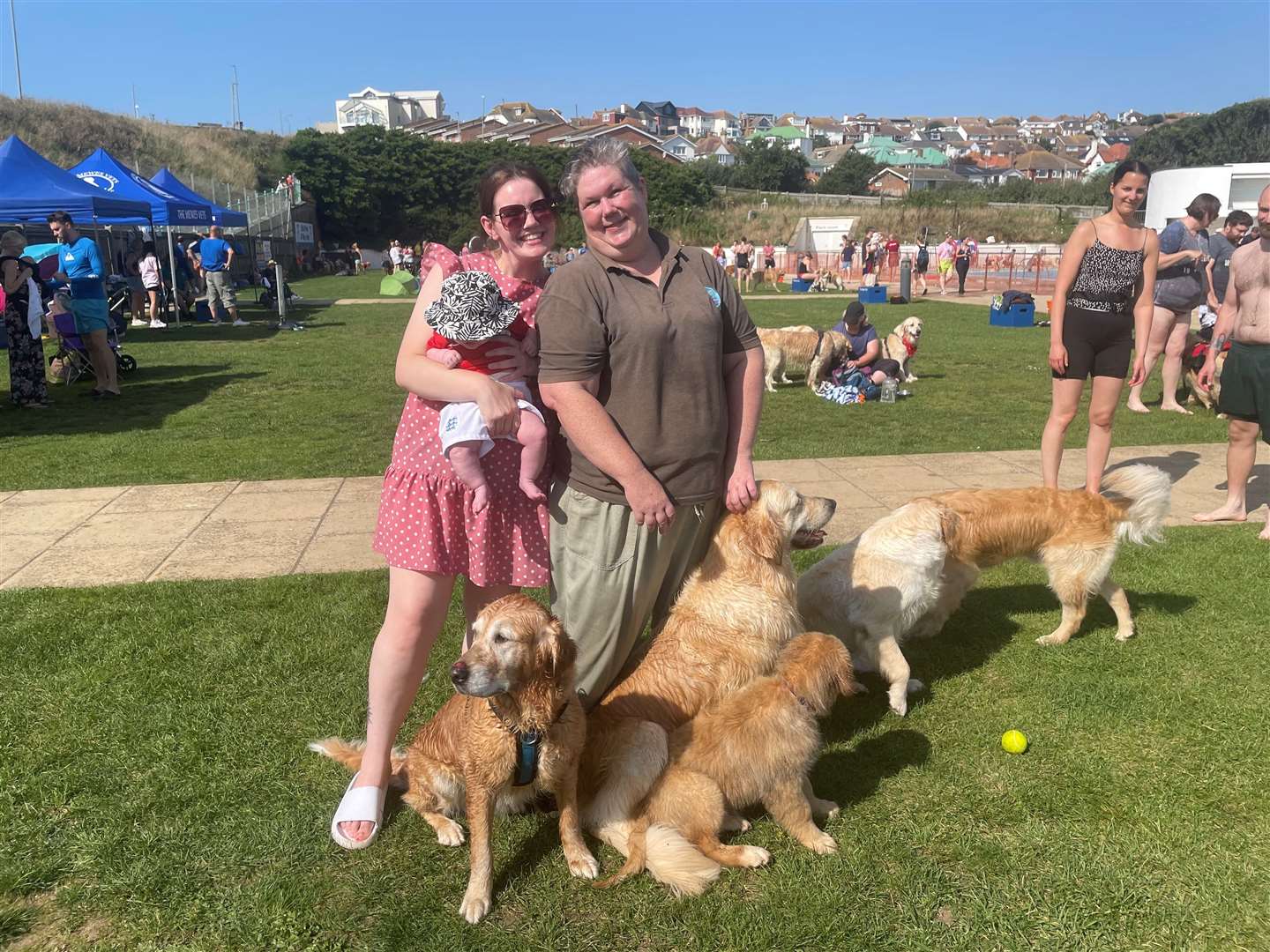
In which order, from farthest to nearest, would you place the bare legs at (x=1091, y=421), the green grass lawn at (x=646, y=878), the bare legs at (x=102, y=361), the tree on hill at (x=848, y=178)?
1. the tree on hill at (x=848, y=178)
2. the bare legs at (x=102, y=361)
3. the bare legs at (x=1091, y=421)
4. the green grass lawn at (x=646, y=878)

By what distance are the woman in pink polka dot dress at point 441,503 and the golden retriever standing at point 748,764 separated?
863 mm

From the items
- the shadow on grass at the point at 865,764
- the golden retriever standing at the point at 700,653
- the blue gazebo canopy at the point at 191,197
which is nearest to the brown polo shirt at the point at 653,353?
the golden retriever standing at the point at 700,653

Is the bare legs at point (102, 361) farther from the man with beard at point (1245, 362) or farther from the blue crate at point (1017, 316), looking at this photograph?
the blue crate at point (1017, 316)

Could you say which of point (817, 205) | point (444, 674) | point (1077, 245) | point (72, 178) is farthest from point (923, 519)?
point (817, 205)

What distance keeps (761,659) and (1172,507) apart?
5.39 metres

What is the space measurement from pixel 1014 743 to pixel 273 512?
5.78 meters

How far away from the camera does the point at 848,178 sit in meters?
108

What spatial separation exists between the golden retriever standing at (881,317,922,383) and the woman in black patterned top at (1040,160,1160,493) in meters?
6.64

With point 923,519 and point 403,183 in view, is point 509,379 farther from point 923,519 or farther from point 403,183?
point 403,183

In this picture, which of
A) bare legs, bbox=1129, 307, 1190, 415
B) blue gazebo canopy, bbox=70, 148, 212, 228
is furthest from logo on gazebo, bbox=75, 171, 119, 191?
bare legs, bbox=1129, 307, 1190, 415

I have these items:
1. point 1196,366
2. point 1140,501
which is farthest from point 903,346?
point 1140,501

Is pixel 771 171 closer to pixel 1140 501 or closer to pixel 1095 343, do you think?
pixel 1095 343

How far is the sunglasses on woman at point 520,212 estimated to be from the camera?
3.01 metres

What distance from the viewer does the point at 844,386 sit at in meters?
12.4
